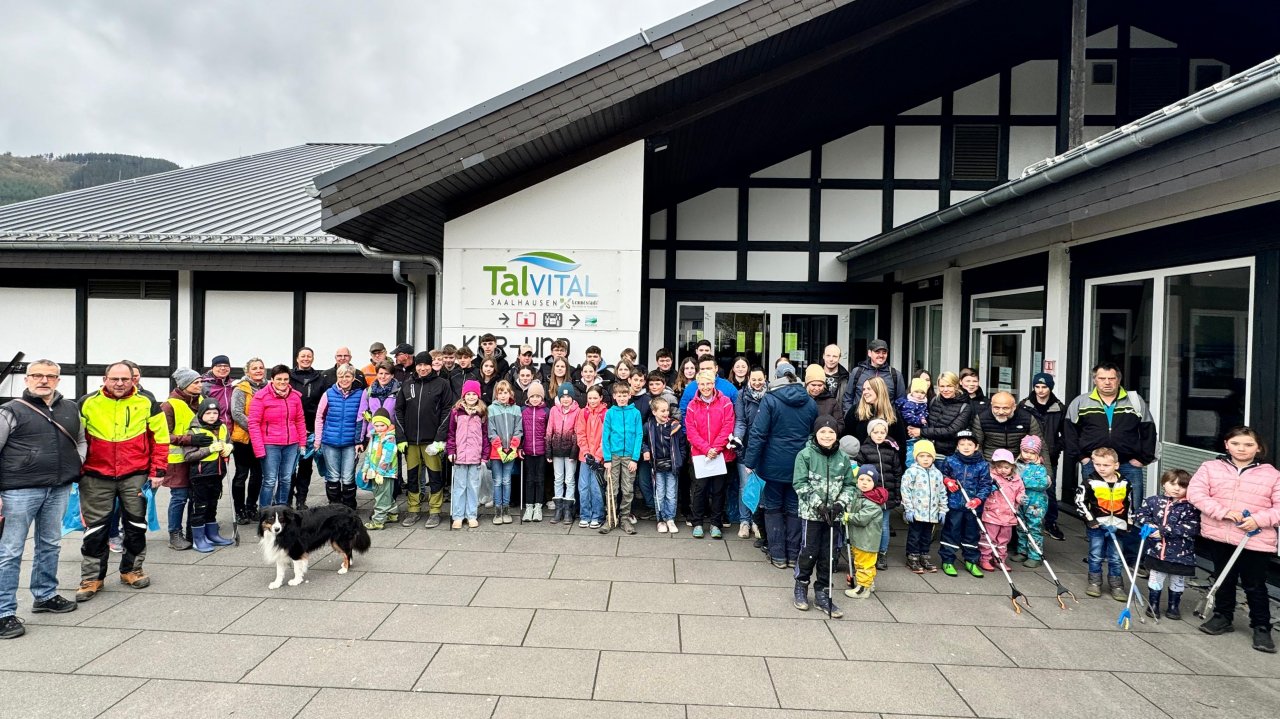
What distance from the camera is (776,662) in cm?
381

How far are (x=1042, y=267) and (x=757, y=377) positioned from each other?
4.45 metres

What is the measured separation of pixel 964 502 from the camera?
5.31m

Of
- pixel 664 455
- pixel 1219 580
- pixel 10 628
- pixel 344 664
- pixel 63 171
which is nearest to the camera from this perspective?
pixel 344 664

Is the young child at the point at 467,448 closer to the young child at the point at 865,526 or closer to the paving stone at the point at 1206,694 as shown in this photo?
the young child at the point at 865,526

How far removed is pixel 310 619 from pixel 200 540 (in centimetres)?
219

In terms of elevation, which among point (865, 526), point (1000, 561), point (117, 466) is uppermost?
point (117, 466)

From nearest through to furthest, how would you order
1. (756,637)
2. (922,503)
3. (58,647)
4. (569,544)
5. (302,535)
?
(58,647) → (756,637) → (302,535) → (922,503) → (569,544)

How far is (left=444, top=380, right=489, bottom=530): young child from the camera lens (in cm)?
633

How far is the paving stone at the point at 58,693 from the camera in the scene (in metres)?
3.20

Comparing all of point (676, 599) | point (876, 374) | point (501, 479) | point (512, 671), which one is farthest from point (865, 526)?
point (501, 479)

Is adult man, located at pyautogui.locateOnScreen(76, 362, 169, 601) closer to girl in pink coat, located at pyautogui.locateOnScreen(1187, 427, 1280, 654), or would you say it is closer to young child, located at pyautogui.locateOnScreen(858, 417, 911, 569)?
young child, located at pyautogui.locateOnScreen(858, 417, 911, 569)

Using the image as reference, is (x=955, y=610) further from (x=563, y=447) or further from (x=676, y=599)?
(x=563, y=447)

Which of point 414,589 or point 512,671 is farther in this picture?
point 414,589

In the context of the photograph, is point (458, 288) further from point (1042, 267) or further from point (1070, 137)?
point (1070, 137)
